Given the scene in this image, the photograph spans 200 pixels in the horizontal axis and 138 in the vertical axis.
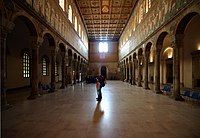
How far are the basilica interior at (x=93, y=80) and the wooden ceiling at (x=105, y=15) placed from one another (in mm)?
168

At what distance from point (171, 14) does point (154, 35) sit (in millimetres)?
3670

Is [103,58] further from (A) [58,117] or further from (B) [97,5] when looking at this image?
(A) [58,117]

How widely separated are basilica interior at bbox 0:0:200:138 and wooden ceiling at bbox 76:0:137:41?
168mm

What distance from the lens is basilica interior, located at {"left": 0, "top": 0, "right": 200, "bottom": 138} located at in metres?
5.11

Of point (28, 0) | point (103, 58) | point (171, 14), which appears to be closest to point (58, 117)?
point (28, 0)

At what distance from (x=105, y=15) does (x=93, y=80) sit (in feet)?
39.3

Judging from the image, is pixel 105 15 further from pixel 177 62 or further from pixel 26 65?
pixel 177 62

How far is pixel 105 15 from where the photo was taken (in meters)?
29.1

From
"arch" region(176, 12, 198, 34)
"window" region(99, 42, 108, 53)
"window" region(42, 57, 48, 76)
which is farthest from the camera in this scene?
"window" region(99, 42, 108, 53)

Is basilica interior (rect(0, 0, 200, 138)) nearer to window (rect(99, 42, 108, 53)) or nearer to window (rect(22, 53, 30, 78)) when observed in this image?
window (rect(22, 53, 30, 78))

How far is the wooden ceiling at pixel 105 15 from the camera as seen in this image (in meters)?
24.7

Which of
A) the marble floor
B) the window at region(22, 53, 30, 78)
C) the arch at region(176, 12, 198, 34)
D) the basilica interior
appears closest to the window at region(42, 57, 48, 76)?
the basilica interior

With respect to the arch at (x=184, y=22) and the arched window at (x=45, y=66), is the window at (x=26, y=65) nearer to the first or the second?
the arched window at (x=45, y=66)

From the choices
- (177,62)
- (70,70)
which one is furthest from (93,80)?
(177,62)
